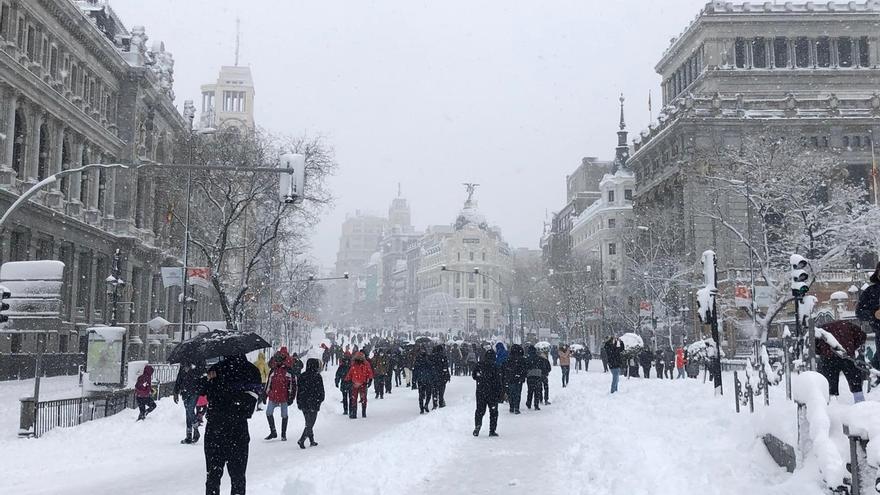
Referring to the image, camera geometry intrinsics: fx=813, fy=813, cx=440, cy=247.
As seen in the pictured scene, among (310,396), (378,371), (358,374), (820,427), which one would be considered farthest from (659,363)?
(820,427)

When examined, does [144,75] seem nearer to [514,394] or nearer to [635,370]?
[635,370]

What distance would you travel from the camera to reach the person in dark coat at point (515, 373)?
2008cm

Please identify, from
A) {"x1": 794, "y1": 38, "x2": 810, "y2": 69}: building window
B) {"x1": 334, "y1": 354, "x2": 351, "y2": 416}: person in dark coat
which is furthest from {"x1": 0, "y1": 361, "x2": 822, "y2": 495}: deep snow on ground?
{"x1": 794, "y1": 38, "x2": 810, "y2": 69}: building window

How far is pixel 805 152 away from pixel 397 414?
43052mm

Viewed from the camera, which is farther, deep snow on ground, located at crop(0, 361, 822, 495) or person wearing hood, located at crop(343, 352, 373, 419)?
person wearing hood, located at crop(343, 352, 373, 419)

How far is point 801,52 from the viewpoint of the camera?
65500mm

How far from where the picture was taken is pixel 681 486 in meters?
9.18

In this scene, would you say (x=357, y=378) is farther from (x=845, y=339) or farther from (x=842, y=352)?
(x=842, y=352)

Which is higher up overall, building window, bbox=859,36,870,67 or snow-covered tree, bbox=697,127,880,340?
building window, bbox=859,36,870,67

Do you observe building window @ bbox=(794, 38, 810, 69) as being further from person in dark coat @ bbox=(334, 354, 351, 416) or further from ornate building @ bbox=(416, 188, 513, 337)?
ornate building @ bbox=(416, 188, 513, 337)

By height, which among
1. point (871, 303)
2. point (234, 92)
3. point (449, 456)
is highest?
point (234, 92)

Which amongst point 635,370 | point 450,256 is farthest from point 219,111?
point 635,370

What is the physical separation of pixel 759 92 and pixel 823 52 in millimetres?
6774

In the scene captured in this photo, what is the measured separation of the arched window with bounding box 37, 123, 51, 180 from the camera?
38.0 m
